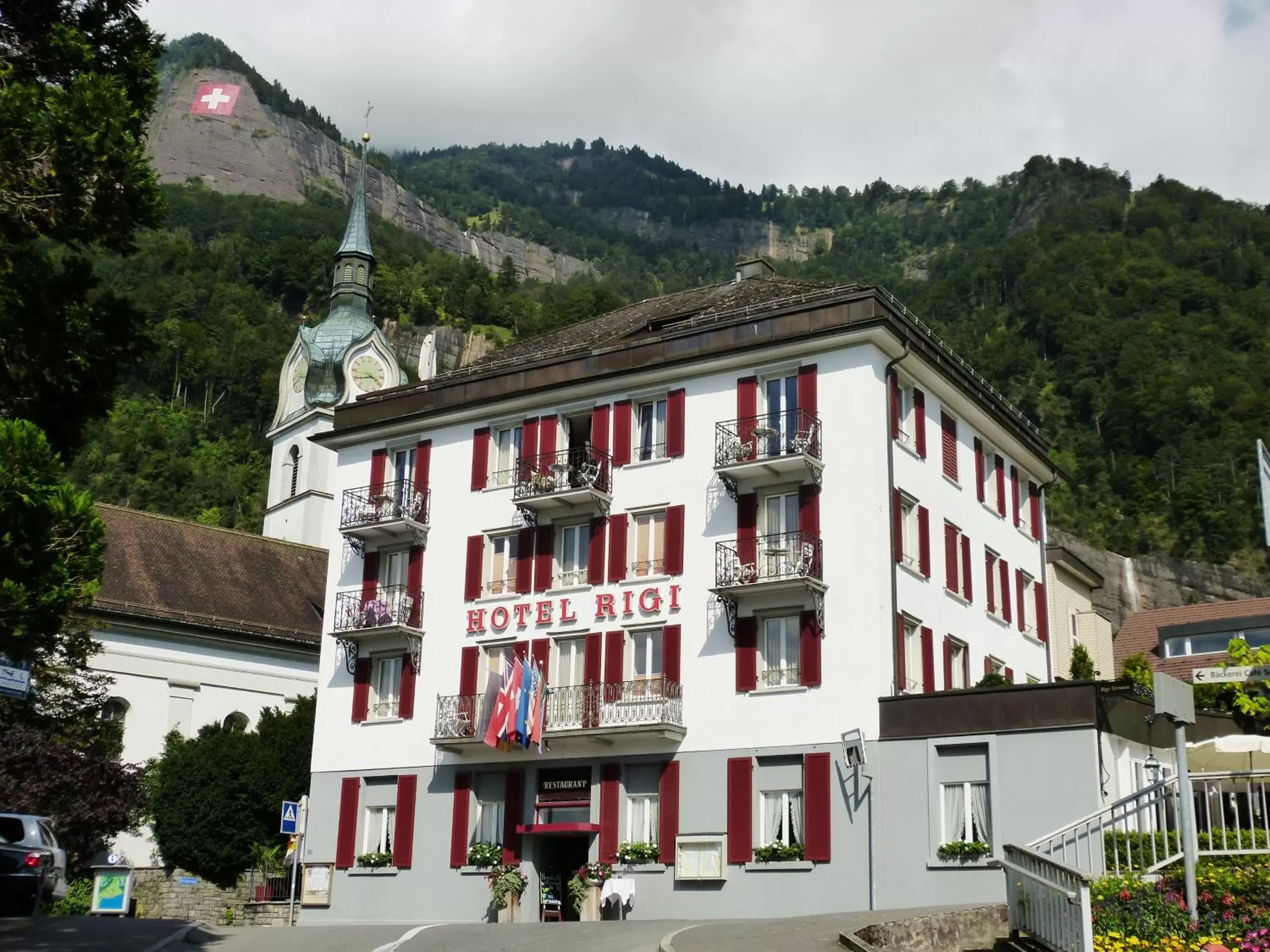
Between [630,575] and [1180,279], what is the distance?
11951 cm

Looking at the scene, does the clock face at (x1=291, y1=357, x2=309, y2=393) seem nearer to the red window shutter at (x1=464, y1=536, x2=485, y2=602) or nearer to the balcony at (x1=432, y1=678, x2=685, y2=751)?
the red window shutter at (x1=464, y1=536, x2=485, y2=602)

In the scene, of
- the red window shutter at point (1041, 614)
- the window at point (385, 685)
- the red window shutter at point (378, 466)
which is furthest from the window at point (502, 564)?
the red window shutter at point (1041, 614)

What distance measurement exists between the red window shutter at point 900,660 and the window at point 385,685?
12.8 metres

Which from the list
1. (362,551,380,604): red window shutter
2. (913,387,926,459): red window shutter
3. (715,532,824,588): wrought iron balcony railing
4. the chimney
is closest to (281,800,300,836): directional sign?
(362,551,380,604): red window shutter

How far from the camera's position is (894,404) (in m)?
36.4

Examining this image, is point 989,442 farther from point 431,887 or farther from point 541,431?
point 431,887

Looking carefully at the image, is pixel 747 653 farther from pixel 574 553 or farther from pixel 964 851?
pixel 964 851

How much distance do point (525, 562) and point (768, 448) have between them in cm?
698

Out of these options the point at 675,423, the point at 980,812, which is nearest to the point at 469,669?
the point at 675,423

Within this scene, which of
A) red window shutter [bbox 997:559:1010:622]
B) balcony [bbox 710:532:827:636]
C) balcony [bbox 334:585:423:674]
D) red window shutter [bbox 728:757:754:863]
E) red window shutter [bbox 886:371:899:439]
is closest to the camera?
red window shutter [bbox 728:757:754:863]

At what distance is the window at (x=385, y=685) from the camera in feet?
133

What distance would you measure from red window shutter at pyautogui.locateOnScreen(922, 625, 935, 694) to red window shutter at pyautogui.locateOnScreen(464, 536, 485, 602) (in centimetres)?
1085

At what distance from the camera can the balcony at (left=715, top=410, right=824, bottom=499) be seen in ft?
116

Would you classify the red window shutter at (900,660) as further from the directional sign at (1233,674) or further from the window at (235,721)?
the window at (235,721)
